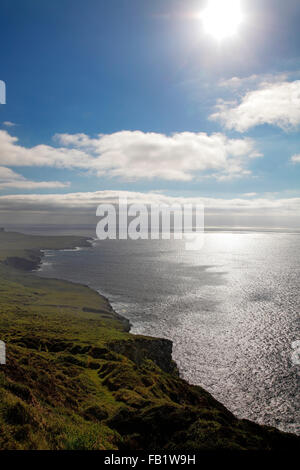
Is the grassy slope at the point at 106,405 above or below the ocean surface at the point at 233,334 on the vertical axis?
above

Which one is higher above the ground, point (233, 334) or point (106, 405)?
point (106, 405)

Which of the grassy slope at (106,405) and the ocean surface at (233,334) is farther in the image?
the ocean surface at (233,334)

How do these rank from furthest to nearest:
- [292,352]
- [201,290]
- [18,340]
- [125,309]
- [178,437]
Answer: [201,290] → [125,309] → [292,352] → [18,340] → [178,437]

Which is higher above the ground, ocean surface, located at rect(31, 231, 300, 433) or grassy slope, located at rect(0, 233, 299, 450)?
grassy slope, located at rect(0, 233, 299, 450)

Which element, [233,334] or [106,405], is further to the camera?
[233,334]

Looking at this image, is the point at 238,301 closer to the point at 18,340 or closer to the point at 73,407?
the point at 18,340

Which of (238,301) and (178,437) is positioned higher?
(178,437)

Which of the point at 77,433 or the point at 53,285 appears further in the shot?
the point at 53,285

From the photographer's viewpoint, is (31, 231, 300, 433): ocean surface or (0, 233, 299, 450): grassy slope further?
(31, 231, 300, 433): ocean surface

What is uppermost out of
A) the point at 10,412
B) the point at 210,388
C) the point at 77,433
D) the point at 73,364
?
the point at 10,412

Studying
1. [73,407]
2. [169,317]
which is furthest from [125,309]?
[73,407]

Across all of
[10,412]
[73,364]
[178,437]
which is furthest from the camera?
[73,364]
